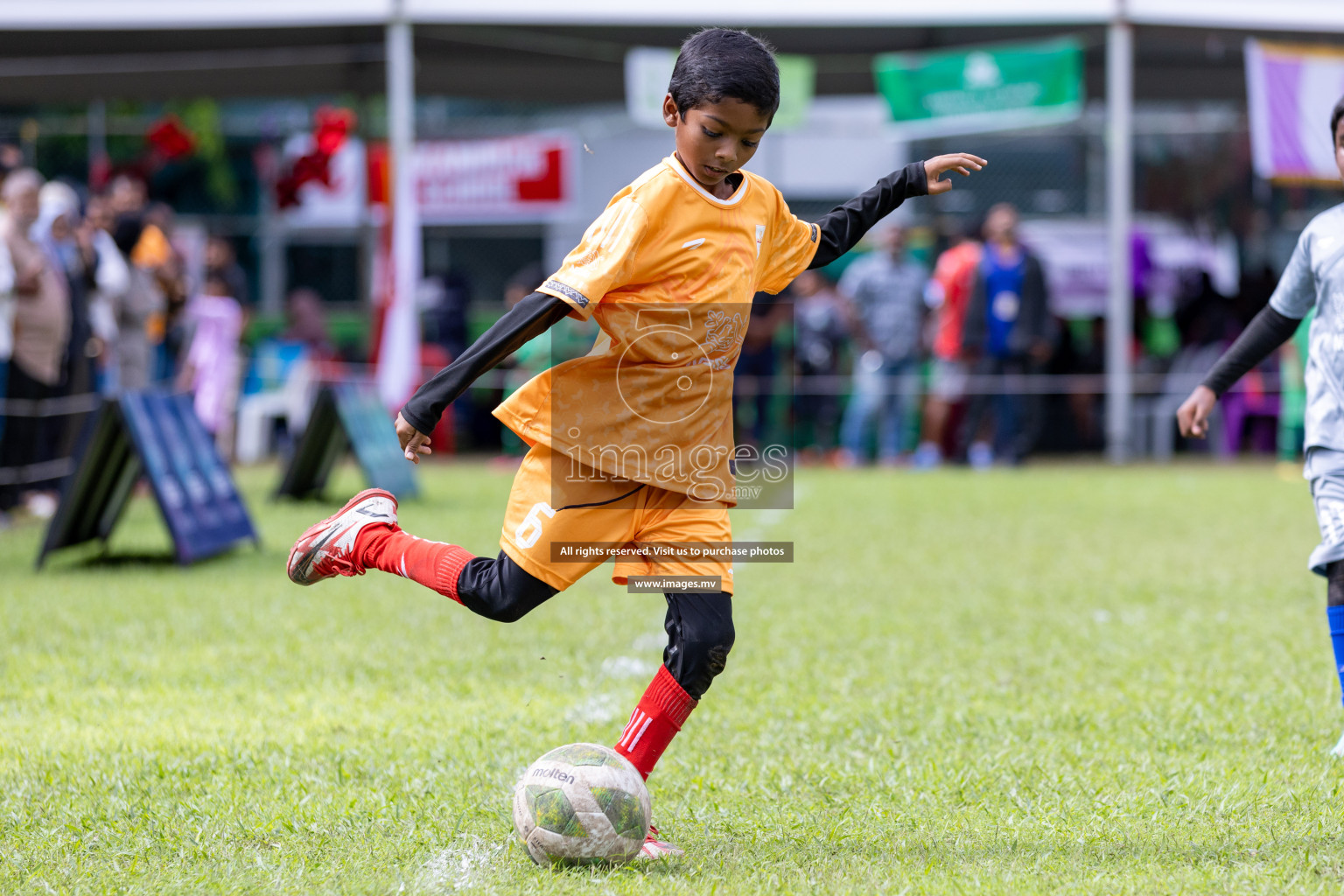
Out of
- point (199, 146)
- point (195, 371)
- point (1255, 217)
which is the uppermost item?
point (199, 146)

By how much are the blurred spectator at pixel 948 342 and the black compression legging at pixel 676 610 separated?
11.2 m

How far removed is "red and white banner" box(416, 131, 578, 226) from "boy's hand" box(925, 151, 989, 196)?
12219 millimetres

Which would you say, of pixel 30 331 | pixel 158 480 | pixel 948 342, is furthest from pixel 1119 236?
pixel 158 480

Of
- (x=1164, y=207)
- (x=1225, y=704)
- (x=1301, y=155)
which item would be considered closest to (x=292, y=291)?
(x=1164, y=207)

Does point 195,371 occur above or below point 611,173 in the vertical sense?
below

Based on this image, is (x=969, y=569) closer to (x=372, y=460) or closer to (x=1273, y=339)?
(x=1273, y=339)

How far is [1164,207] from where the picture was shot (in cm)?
1680

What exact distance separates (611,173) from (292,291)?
17.1 ft

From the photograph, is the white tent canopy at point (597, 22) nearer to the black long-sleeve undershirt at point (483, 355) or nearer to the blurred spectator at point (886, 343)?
the blurred spectator at point (886, 343)

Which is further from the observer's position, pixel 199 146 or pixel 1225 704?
pixel 199 146

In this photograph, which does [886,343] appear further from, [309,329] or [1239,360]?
[1239,360]

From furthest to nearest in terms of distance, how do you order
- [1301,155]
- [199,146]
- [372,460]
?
[199,146] < [1301,155] < [372,460]

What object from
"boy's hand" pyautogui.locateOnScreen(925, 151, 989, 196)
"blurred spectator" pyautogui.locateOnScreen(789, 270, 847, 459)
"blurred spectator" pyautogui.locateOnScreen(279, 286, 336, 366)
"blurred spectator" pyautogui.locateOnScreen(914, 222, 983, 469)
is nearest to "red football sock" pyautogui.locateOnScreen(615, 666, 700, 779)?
"boy's hand" pyautogui.locateOnScreen(925, 151, 989, 196)

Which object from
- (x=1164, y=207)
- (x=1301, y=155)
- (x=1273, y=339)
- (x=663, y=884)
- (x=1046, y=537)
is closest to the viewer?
(x=663, y=884)
